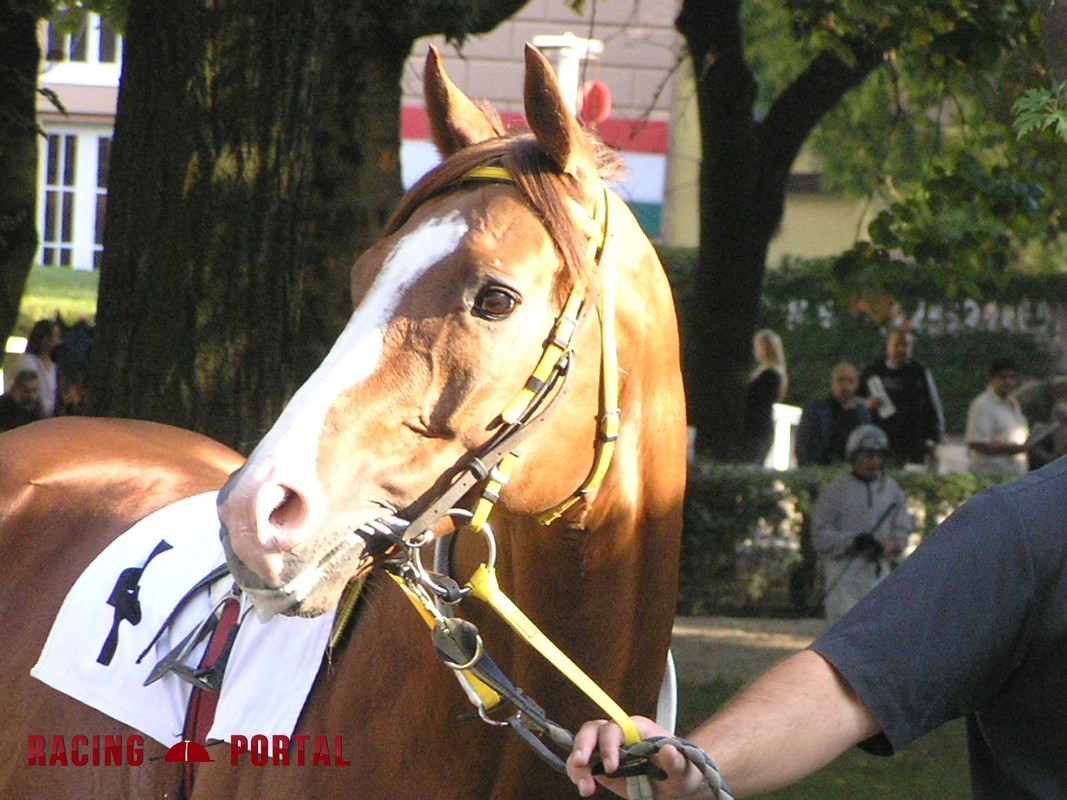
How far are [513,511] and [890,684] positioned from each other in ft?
2.37

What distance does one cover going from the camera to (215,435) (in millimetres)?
4727

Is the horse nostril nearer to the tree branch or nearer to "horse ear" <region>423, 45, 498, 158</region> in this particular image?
"horse ear" <region>423, 45, 498, 158</region>

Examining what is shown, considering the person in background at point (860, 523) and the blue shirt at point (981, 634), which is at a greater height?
the blue shirt at point (981, 634)

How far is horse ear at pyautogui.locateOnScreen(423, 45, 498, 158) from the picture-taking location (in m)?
2.71

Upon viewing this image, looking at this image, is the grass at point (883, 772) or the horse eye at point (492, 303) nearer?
the horse eye at point (492, 303)

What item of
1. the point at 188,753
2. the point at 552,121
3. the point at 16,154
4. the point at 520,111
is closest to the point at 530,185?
the point at 552,121

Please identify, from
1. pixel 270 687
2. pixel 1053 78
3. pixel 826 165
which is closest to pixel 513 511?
pixel 270 687

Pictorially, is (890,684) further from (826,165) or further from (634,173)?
(826,165)

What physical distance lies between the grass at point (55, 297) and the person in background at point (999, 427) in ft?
33.0

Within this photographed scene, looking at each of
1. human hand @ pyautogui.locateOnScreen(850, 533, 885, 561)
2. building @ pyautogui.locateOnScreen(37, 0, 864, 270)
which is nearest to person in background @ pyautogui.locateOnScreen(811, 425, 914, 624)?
human hand @ pyautogui.locateOnScreen(850, 533, 885, 561)

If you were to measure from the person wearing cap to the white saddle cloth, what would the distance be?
3.12 ft

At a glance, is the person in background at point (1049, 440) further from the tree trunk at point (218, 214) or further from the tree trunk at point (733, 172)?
the tree trunk at point (218, 214)

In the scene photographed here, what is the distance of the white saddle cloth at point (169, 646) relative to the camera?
2787 mm

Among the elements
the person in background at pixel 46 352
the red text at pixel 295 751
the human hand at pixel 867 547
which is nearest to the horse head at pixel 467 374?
the red text at pixel 295 751
